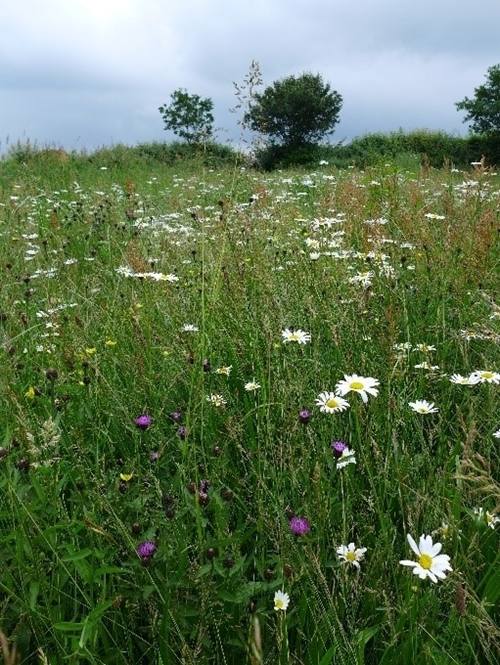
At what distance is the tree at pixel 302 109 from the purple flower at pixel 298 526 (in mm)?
27021

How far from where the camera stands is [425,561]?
1172 millimetres

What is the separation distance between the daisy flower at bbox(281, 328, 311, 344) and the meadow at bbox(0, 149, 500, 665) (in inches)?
0.4

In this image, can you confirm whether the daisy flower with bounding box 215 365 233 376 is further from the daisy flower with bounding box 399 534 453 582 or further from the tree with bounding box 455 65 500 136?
the tree with bounding box 455 65 500 136

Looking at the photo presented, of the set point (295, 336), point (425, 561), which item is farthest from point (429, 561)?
point (295, 336)

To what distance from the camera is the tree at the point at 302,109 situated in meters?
28.8

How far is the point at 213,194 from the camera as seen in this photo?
25.9 ft

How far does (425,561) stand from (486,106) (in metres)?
29.3

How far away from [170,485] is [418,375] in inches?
40.4

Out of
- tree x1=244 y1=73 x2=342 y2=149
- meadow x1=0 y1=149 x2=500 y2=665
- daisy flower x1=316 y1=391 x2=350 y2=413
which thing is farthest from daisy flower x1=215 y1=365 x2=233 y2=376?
tree x1=244 y1=73 x2=342 y2=149

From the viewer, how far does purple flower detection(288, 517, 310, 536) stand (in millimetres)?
1345

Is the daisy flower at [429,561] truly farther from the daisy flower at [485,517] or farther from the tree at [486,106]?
the tree at [486,106]

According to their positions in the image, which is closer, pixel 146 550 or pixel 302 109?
pixel 146 550

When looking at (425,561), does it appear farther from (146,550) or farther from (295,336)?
(295,336)

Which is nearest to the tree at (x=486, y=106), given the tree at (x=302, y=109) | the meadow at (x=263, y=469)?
the tree at (x=302, y=109)
